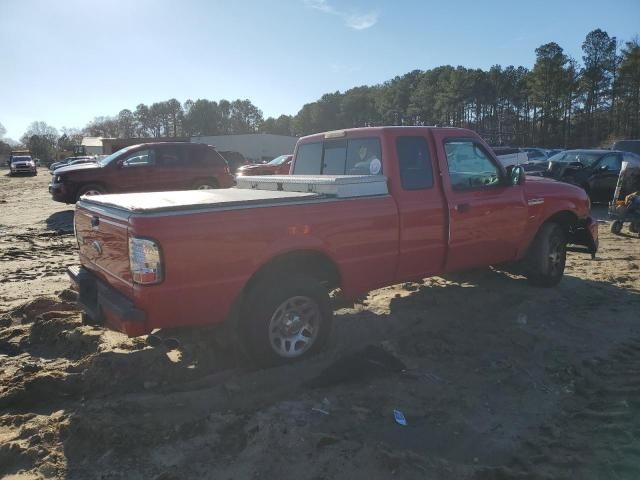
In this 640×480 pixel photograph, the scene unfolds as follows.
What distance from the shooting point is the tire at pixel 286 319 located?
153 inches

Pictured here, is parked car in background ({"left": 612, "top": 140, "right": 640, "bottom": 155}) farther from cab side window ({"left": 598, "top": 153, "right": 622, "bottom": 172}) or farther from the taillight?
the taillight

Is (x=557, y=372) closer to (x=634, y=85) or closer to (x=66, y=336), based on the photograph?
(x=66, y=336)

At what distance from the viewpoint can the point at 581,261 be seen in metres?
8.09

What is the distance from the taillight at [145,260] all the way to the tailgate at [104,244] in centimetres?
11

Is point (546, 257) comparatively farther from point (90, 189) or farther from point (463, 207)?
point (90, 189)

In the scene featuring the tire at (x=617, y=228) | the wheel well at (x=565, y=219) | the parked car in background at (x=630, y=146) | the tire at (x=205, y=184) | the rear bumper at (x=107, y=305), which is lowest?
the tire at (x=617, y=228)

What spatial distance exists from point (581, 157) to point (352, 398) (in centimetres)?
1521

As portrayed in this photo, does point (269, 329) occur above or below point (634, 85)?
below

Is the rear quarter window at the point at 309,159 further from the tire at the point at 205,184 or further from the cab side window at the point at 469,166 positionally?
the tire at the point at 205,184

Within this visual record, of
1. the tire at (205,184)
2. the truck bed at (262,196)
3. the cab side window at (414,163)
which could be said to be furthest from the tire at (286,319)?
the tire at (205,184)

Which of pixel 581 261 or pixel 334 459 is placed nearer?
pixel 334 459

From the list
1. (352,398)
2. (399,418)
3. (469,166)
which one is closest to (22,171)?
(469,166)

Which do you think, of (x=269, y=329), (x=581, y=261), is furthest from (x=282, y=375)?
(x=581, y=261)

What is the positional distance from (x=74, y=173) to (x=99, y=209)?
1036 centimetres
